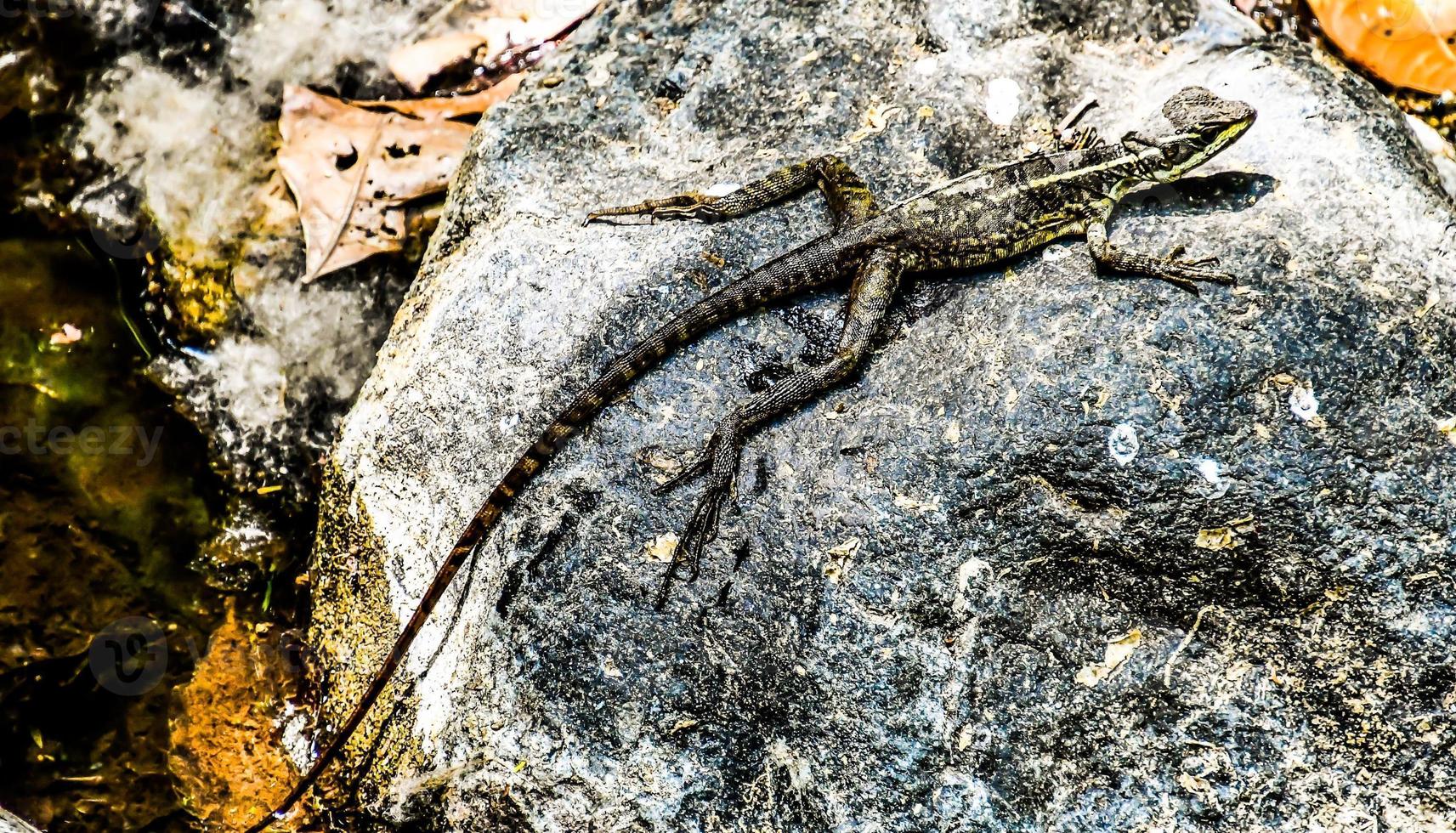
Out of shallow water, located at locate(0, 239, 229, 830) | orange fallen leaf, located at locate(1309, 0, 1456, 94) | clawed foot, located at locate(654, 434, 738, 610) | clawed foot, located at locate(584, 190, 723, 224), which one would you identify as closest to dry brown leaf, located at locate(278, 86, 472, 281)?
shallow water, located at locate(0, 239, 229, 830)

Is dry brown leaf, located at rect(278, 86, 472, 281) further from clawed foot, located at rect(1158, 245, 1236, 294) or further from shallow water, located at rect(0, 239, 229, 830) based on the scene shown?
clawed foot, located at rect(1158, 245, 1236, 294)

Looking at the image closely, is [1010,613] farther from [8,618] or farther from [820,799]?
[8,618]

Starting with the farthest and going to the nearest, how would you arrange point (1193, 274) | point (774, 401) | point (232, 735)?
point (232, 735), point (774, 401), point (1193, 274)

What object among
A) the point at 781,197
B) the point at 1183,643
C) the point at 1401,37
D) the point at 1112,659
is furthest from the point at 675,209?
the point at 1401,37

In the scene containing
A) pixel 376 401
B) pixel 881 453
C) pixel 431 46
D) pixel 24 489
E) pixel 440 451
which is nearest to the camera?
pixel 881 453

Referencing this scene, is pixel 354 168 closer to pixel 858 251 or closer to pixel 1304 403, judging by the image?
pixel 858 251

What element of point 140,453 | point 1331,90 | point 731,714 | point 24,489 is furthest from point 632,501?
point 1331,90
